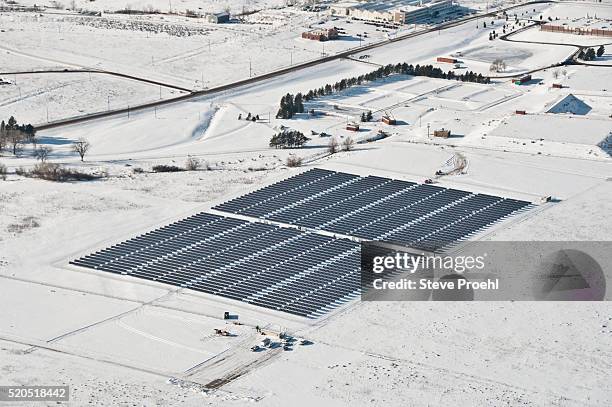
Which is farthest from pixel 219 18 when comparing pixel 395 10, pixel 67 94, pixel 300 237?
pixel 300 237

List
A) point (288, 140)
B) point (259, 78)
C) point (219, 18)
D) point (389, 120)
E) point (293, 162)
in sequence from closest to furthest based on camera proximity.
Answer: point (293, 162) < point (288, 140) < point (389, 120) < point (259, 78) < point (219, 18)

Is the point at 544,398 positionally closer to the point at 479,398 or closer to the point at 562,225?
the point at 479,398

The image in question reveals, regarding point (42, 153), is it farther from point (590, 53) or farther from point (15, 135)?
point (590, 53)

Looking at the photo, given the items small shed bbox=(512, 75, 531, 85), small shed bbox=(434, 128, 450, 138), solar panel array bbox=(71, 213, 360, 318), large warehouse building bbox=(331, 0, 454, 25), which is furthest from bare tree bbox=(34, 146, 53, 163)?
large warehouse building bbox=(331, 0, 454, 25)

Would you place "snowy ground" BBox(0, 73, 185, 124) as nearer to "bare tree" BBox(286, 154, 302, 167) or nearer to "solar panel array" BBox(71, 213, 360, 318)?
"bare tree" BBox(286, 154, 302, 167)

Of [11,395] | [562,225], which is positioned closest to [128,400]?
[11,395]
